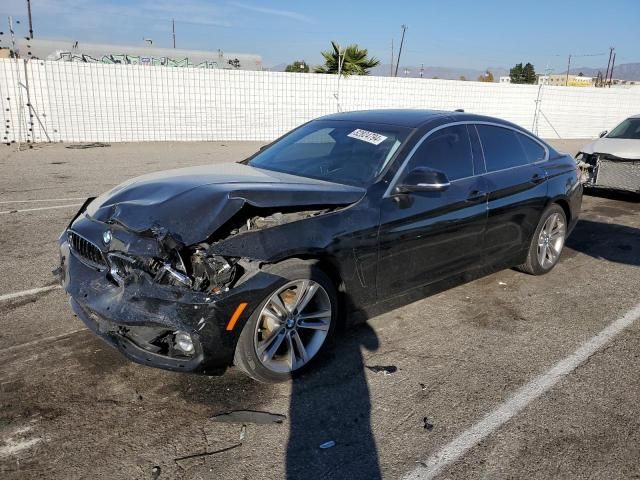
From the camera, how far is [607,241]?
726 cm

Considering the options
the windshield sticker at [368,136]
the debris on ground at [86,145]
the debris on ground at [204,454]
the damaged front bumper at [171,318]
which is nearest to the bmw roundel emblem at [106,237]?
the damaged front bumper at [171,318]

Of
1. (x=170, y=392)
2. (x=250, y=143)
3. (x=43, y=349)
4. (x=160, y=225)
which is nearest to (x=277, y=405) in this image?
(x=170, y=392)

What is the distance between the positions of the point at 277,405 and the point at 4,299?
2869mm

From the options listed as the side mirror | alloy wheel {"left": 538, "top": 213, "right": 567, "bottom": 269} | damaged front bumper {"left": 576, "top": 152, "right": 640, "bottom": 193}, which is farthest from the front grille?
damaged front bumper {"left": 576, "top": 152, "right": 640, "bottom": 193}

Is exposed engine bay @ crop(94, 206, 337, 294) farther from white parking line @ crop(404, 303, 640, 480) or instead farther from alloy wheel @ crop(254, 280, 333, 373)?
white parking line @ crop(404, 303, 640, 480)

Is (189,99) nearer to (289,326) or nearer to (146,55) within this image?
(146,55)

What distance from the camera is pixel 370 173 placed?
13.2ft

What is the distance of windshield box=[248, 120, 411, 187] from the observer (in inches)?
161

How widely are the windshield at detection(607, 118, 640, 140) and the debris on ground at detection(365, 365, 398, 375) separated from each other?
28.2 feet

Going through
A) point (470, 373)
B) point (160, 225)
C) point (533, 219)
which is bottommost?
point (470, 373)

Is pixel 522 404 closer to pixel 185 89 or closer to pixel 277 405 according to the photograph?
pixel 277 405

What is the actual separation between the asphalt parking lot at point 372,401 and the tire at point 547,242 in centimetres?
44

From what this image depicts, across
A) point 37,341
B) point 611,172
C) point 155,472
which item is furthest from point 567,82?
point 155,472

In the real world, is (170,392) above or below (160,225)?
below
